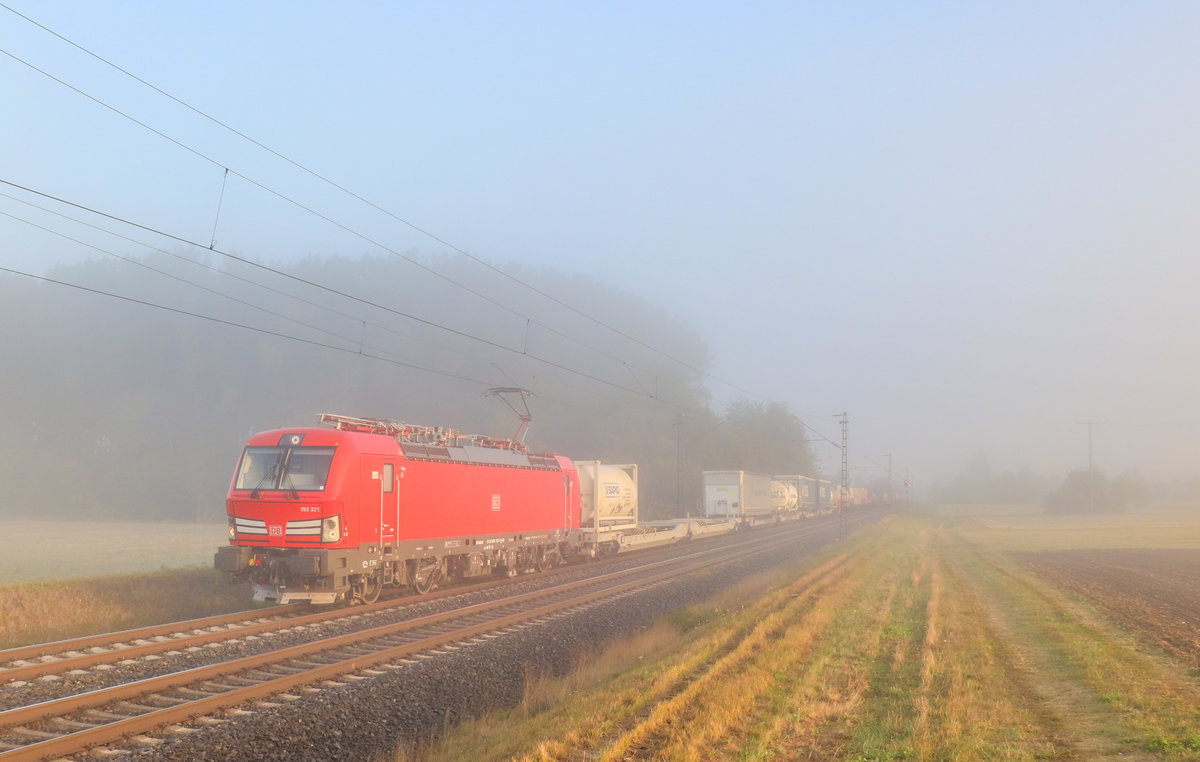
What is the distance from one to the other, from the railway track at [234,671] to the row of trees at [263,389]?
178 ft

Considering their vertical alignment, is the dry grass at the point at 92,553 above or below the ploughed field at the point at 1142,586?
below

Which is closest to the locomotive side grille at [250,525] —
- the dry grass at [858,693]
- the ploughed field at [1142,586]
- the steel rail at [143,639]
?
the steel rail at [143,639]

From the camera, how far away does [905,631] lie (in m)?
16.0

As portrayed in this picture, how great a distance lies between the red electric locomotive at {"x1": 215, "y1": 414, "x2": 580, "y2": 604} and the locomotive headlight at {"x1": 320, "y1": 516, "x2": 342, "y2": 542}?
0.02m

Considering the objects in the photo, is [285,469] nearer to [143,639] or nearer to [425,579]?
[143,639]

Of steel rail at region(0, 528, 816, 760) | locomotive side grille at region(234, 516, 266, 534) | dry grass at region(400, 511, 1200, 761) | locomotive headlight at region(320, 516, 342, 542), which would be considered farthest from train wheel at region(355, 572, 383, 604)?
dry grass at region(400, 511, 1200, 761)

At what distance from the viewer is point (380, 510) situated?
18469 mm

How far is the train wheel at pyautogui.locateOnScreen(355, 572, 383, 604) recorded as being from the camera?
18547mm

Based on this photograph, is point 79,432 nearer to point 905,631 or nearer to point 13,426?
point 13,426

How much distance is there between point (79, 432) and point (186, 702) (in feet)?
301

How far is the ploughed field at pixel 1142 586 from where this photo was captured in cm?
1617

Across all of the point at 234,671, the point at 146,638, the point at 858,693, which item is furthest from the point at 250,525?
the point at 858,693

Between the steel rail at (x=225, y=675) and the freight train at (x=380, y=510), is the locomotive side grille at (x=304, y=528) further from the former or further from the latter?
the steel rail at (x=225, y=675)

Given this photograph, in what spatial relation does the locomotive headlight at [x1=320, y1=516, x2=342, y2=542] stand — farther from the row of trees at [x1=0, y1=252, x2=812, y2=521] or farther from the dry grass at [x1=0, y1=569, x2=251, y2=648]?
the row of trees at [x1=0, y1=252, x2=812, y2=521]
